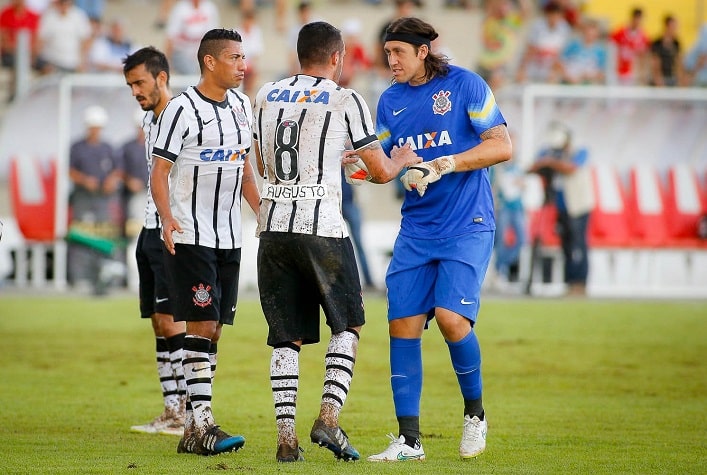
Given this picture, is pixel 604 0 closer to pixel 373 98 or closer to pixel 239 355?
pixel 373 98

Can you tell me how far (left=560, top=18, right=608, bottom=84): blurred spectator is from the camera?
2241 centimetres

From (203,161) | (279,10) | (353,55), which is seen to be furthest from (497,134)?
(279,10)

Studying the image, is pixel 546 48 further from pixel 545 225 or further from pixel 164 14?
pixel 164 14

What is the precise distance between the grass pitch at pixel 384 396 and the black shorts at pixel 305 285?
75 centimetres

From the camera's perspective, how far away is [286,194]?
6.96m

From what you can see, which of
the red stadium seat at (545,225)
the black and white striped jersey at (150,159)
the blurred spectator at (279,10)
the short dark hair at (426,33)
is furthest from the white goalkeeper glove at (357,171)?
the blurred spectator at (279,10)

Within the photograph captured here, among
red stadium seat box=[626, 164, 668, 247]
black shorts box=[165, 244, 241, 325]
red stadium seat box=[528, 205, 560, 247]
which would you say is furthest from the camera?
red stadium seat box=[626, 164, 668, 247]

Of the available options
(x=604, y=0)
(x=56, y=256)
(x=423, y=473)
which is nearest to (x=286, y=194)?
(x=423, y=473)

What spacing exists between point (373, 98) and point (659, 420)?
12854 millimetres

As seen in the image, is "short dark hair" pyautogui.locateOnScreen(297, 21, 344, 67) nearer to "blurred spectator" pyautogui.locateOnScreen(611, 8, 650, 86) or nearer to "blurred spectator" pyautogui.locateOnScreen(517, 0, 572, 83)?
"blurred spectator" pyautogui.locateOnScreen(517, 0, 572, 83)

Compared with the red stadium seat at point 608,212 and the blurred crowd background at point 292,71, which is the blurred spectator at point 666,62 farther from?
the red stadium seat at point 608,212

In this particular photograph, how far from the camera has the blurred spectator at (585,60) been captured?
22.4 m

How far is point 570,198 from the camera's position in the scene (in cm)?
1998

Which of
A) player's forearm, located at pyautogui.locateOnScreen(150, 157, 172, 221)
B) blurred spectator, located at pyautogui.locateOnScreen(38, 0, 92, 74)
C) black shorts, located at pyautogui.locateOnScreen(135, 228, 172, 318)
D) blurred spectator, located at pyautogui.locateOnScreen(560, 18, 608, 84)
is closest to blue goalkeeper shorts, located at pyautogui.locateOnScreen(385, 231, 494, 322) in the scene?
player's forearm, located at pyautogui.locateOnScreen(150, 157, 172, 221)
